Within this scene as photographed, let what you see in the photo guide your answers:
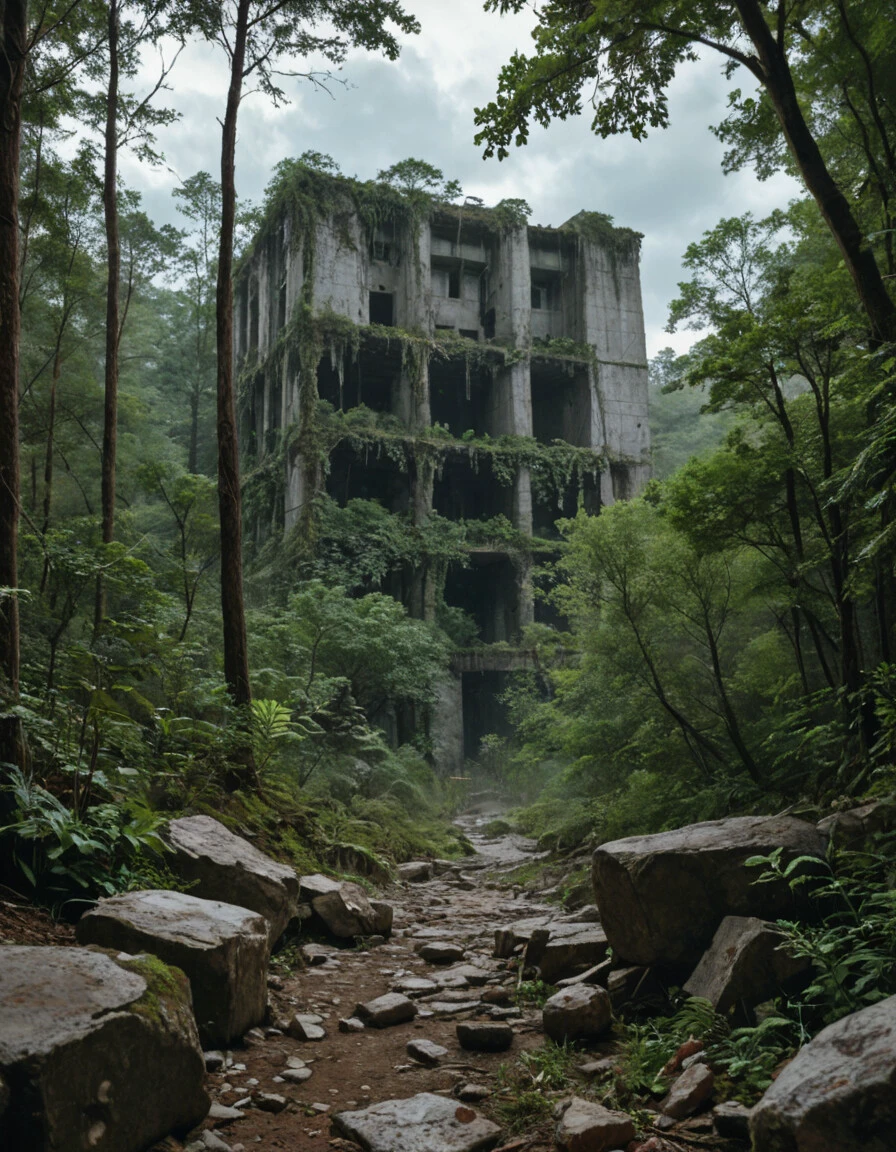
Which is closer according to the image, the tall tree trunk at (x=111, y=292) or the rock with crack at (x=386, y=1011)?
the rock with crack at (x=386, y=1011)

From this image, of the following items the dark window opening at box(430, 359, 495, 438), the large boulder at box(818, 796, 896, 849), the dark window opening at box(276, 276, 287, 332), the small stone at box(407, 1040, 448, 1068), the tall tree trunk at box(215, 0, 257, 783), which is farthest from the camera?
the dark window opening at box(430, 359, 495, 438)

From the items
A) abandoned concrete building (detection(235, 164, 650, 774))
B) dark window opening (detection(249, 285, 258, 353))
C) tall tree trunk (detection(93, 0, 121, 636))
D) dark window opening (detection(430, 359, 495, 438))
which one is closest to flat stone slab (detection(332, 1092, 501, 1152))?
tall tree trunk (detection(93, 0, 121, 636))

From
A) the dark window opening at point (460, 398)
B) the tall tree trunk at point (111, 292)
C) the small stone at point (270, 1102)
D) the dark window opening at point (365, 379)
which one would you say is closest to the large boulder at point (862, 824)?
the small stone at point (270, 1102)

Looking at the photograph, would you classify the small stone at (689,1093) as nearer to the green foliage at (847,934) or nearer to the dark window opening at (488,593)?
the green foliage at (847,934)

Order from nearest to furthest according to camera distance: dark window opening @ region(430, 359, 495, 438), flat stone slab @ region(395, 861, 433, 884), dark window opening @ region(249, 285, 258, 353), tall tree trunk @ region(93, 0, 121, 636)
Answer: flat stone slab @ region(395, 861, 433, 884) < tall tree trunk @ region(93, 0, 121, 636) < dark window opening @ region(430, 359, 495, 438) < dark window opening @ region(249, 285, 258, 353)

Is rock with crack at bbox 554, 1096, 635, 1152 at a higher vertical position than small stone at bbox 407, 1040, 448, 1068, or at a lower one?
higher

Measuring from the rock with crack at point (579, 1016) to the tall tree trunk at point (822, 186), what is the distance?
482 centimetres

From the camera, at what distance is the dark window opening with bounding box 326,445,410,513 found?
88.1ft

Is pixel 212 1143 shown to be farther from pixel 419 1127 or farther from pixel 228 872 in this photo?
pixel 228 872

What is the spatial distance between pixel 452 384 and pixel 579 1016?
28.4 meters

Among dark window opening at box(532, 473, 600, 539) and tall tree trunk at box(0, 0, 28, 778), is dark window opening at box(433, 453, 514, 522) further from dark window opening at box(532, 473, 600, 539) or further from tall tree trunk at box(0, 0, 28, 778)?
tall tree trunk at box(0, 0, 28, 778)

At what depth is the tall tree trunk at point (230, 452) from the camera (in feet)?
30.1

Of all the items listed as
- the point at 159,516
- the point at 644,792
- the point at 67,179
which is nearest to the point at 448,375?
the point at 159,516

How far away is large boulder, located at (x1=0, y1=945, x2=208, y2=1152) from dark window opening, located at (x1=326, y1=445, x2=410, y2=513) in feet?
75.4
